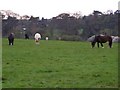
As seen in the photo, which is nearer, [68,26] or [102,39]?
[102,39]

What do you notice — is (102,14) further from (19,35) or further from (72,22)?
(19,35)

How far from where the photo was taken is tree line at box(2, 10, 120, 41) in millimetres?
83231

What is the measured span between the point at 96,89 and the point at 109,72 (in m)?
3.63

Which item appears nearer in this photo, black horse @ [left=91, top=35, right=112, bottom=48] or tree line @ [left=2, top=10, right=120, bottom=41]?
black horse @ [left=91, top=35, right=112, bottom=48]

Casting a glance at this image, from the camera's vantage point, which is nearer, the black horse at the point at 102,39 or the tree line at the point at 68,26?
the black horse at the point at 102,39

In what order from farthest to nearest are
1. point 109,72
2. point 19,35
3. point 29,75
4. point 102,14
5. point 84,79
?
1. point 102,14
2. point 19,35
3. point 109,72
4. point 29,75
5. point 84,79

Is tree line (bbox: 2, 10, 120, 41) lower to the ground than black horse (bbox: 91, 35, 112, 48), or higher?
higher

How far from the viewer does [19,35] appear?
86.1m

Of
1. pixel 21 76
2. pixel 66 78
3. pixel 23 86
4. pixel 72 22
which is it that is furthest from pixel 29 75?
pixel 72 22

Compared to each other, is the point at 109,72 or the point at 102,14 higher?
the point at 102,14

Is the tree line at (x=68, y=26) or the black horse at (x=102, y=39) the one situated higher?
the tree line at (x=68, y=26)

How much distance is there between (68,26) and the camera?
93750 mm

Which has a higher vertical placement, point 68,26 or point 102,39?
point 68,26

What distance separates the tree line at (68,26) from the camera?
273ft
